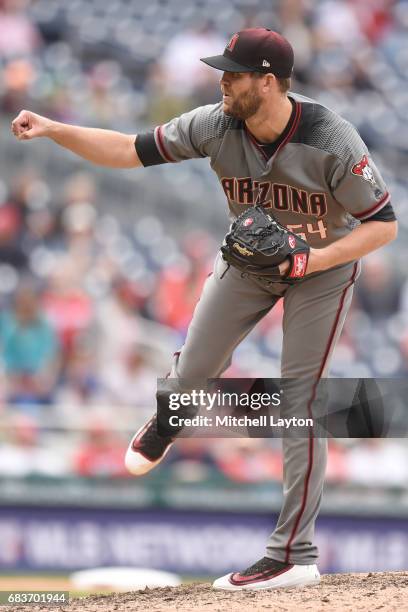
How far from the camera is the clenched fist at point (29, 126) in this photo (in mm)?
4402

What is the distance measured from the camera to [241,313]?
182 inches

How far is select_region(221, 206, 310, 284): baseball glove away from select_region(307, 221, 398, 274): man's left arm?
51 millimetres

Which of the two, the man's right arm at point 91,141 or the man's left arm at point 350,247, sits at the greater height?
the man's right arm at point 91,141

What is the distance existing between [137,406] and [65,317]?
100 centimetres

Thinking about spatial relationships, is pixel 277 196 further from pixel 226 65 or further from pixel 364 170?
pixel 226 65

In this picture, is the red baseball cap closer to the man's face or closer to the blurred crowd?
the man's face

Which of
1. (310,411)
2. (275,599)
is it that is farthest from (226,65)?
(275,599)

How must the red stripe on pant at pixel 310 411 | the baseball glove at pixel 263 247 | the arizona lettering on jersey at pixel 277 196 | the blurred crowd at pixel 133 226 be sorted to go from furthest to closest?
the blurred crowd at pixel 133 226 → the red stripe on pant at pixel 310 411 → the arizona lettering on jersey at pixel 277 196 → the baseball glove at pixel 263 247

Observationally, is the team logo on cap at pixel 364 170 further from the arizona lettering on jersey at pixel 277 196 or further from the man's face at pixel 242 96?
the man's face at pixel 242 96

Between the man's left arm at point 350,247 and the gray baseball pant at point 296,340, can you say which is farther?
the gray baseball pant at point 296,340

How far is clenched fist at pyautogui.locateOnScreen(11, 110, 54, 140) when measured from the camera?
440 cm

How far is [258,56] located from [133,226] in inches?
241

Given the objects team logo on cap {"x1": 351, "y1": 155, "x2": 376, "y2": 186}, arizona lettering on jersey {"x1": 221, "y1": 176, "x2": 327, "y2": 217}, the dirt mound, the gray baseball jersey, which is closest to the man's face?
the gray baseball jersey

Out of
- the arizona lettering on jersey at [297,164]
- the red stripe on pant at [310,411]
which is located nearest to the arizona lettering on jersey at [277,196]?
the arizona lettering on jersey at [297,164]
